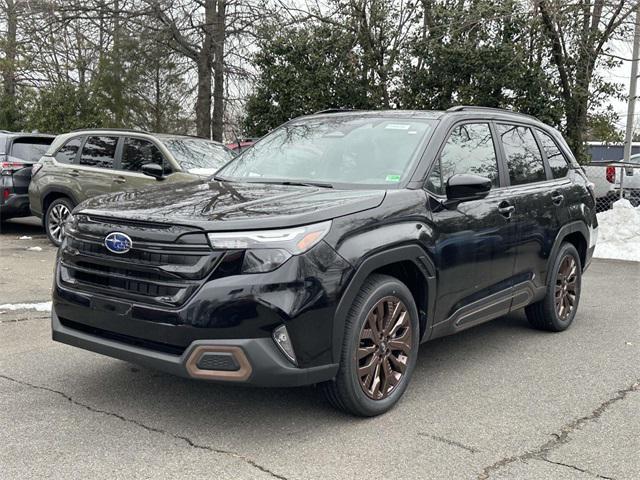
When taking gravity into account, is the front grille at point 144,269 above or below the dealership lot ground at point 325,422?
above

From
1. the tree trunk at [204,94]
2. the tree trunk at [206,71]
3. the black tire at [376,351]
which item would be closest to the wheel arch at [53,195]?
the tree trunk at [204,94]

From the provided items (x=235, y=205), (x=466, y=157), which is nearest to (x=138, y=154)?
(x=466, y=157)

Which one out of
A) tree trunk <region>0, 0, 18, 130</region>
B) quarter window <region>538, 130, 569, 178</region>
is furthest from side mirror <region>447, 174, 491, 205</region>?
tree trunk <region>0, 0, 18, 130</region>

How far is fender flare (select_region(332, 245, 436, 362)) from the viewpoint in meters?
3.52

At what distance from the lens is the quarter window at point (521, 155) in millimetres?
5277

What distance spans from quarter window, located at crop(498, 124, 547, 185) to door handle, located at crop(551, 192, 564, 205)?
0.16 meters

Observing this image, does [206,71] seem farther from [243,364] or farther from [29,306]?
[243,364]

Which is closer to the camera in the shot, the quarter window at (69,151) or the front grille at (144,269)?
the front grille at (144,269)

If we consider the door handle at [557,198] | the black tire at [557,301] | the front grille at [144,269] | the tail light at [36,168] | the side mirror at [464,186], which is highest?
the tail light at [36,168]

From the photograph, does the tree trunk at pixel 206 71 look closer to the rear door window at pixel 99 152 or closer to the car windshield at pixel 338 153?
the rear door window at pixel 99 152

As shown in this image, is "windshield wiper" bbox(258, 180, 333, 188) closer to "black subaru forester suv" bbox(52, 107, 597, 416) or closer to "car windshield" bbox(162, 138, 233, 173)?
"black subaru forester suv" bbox(52, 107, 597, 416)

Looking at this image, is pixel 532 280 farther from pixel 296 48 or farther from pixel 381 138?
pixel 296 48

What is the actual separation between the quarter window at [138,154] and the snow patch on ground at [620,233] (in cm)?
688

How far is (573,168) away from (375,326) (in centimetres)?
335
